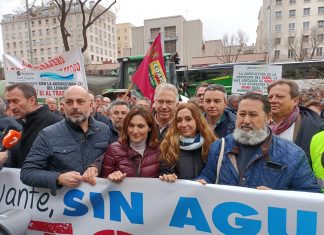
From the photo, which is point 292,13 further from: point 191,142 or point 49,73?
point 191,142

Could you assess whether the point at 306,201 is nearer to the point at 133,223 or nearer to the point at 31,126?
the point at 133,223

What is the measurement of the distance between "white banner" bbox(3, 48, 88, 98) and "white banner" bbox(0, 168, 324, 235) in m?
3.43

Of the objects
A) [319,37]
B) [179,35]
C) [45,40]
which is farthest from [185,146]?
[45,40]

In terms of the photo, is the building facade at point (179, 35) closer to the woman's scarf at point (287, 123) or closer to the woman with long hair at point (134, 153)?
the woman's scarf at point (287, 123)

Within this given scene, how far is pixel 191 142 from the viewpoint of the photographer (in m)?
2.63

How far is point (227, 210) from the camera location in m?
2.17

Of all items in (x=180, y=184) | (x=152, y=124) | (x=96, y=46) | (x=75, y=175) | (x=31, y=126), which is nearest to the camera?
(x=180, y=184)

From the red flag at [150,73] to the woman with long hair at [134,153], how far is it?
318cm

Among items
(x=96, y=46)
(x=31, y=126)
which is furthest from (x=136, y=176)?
(x=96, y=46)

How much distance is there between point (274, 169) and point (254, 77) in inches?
Result: 251

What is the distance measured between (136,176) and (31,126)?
121 cm

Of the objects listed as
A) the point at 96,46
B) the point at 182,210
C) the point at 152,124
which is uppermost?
the point at 96,46

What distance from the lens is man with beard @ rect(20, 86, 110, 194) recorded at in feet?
8.17


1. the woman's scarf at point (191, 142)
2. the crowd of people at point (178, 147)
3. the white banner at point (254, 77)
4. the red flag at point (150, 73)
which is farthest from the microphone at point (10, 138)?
the white banner at point (254, 77)
